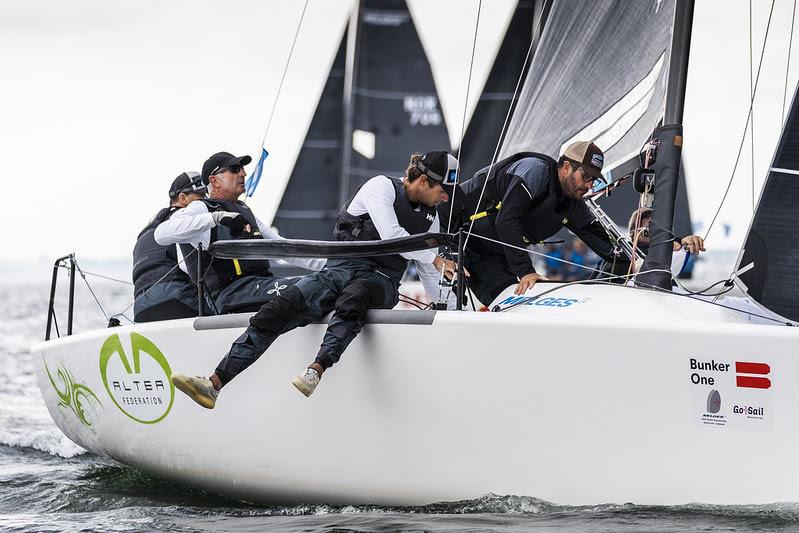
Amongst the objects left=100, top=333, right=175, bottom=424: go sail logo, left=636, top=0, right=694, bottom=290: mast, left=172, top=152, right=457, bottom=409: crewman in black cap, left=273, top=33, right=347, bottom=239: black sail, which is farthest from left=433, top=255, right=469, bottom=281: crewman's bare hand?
left=273, top=33, right=347, bottom=239: black sail

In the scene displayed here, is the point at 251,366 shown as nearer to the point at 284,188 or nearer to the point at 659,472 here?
the point at 659,472

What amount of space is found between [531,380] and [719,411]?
0.60 metres

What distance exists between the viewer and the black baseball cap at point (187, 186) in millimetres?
5422

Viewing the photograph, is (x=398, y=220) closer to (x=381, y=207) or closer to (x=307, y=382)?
(x=381, y=207)

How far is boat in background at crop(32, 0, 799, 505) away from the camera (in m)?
3.58

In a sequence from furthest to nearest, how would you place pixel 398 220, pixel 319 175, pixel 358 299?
pixel 319 175
pixel 398 220
pixel 358 299

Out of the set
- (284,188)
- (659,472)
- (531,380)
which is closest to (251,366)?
(531,380)

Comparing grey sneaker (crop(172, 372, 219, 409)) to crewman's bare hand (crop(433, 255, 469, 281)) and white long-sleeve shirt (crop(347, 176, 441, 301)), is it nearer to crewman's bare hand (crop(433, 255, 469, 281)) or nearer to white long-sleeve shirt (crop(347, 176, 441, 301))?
white long-sleeve shirt (crop(347, 176, 441, 301))

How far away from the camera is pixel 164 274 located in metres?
5.19

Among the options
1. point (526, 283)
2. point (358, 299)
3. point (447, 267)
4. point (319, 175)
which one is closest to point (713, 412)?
point (526, 283)

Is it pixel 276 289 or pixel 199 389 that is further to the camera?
pixel 276 289

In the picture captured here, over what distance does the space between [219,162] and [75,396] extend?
1.35 meters

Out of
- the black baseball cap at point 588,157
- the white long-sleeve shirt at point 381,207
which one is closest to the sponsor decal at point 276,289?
the white long-sleeve shirt at point 381,207

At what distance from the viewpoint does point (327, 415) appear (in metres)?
4.18
